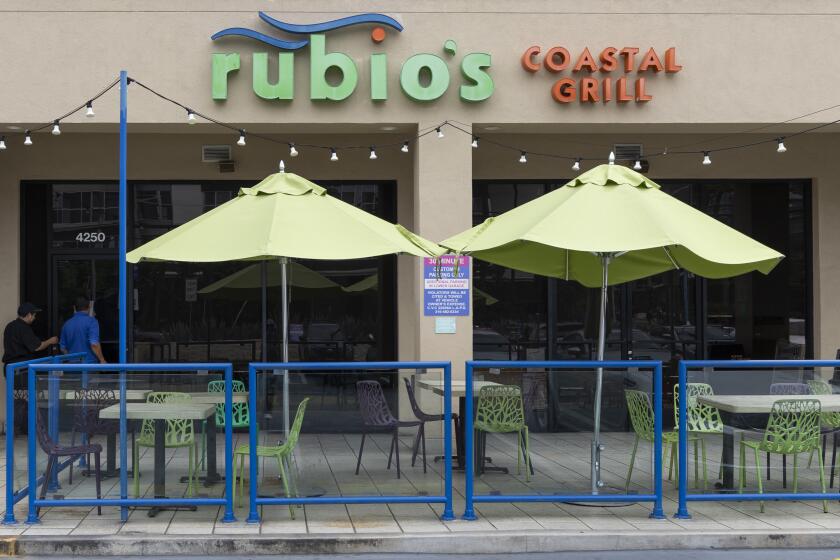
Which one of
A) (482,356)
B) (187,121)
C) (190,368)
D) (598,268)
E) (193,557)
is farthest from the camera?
(482,356)

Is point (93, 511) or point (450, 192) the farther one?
point (450, 192)

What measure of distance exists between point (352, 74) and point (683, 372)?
5505mm

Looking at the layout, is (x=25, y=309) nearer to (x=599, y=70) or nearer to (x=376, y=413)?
Answer: (x=376, y=413)

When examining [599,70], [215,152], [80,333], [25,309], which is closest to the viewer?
[599,70]

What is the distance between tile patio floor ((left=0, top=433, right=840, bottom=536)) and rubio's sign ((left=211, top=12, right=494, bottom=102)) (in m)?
4.85

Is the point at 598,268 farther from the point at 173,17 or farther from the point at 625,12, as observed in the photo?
the point at 173,17

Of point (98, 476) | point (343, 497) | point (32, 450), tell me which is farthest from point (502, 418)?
point (32, 450)

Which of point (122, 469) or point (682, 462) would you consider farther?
point (682, 462)

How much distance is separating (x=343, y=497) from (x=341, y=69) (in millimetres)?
5513

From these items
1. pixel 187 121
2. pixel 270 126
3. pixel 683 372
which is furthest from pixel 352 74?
pixel 683 372

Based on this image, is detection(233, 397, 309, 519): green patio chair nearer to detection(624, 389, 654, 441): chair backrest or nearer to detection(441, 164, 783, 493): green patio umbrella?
detection(441, 164, 783, 493): green patio umbrella

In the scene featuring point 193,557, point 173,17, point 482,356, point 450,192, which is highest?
point 173,17

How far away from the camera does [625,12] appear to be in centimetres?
1157

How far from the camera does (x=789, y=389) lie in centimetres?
810
